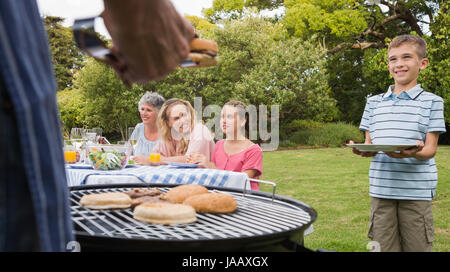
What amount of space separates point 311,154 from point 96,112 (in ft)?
39.8

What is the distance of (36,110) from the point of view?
0.53m

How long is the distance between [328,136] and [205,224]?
55.3 ft

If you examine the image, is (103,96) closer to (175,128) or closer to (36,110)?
(175,128)

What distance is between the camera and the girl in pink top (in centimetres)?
412

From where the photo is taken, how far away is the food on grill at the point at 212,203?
1945 millimetres

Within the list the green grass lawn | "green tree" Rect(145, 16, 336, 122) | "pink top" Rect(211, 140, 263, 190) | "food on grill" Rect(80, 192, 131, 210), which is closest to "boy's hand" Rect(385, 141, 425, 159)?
"pink top" Rect(211, 140, 263, 190)

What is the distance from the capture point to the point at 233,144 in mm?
4395

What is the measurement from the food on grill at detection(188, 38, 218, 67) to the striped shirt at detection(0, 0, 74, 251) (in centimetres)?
48

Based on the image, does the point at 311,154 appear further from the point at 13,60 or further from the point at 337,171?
the point at 13,60

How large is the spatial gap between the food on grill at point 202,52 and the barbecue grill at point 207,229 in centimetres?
64

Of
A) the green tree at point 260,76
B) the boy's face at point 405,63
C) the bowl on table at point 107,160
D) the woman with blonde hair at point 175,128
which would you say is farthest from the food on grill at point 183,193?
the green tree at point 260,76

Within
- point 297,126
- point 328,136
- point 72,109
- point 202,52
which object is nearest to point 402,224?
point 202,52

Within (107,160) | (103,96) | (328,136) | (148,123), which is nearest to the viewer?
(107,160)

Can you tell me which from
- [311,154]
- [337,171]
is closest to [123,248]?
[337,171]
